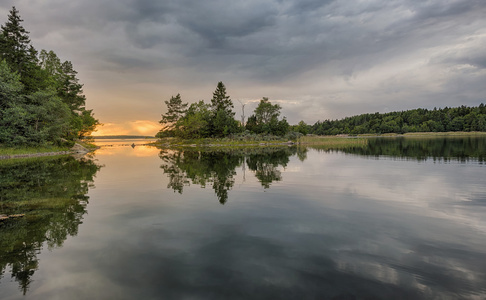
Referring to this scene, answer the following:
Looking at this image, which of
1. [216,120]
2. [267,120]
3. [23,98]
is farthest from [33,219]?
[267,120]

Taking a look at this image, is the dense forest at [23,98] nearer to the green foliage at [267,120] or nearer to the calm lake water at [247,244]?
the calm lake water at [247,244]

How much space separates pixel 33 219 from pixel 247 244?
9.68 m

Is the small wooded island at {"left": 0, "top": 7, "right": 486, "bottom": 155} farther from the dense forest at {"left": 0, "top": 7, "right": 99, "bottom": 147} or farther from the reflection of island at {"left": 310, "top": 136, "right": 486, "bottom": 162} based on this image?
the reflection of island at {"left": 310, "top": 136, "right": 486, "bottom": 162}

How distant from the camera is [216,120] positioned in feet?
326

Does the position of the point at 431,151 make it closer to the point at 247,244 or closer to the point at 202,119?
the point at 247,244

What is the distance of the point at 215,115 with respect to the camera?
351 ft

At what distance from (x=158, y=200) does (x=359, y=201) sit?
11244mm

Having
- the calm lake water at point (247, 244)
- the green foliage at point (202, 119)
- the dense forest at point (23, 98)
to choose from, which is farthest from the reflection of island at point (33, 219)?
the green foliage at point (202, 119)

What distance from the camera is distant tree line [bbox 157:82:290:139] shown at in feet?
330

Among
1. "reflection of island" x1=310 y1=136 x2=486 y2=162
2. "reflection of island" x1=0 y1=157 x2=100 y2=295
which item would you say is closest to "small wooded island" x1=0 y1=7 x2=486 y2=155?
"reflection of island" x1=0 y1=157 x2=100 y2=295

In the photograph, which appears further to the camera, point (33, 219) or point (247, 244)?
point (33, 219)

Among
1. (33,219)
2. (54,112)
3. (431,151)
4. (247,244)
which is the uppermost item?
(54,112)

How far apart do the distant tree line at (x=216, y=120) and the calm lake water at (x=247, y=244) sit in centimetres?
8482

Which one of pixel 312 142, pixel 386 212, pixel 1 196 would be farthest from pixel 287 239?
pixel 312 142
